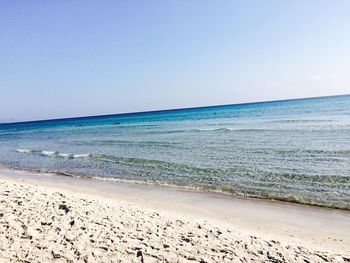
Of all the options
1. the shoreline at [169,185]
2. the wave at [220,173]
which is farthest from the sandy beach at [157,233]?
the wave at [220,173]

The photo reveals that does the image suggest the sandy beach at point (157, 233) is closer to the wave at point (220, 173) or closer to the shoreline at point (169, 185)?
the shoreline at point (169, 185)

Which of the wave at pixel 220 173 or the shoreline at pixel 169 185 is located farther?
the wave at pixel 220 173

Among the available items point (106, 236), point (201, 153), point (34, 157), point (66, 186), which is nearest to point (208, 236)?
point (106, 236)

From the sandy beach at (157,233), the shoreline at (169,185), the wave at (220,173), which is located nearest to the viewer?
the sandy beach at (157,233)

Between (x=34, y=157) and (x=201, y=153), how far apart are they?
13680 millimetres

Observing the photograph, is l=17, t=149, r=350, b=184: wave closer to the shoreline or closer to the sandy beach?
the shoreline

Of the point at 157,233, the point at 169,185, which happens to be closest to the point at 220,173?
the point at 169,185

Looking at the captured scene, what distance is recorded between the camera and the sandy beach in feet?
18.9

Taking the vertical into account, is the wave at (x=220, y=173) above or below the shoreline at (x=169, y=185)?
above

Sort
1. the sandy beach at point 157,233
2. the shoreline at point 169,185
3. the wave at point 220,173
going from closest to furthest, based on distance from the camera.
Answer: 1. the sandy beach at point 157,233
2. the shoreline at point 169,185
3. the wave at point 220,173

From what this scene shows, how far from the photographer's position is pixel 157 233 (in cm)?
680

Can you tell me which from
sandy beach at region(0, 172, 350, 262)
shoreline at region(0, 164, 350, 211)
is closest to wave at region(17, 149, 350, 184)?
shoreline at region(0, 164, 350, 211)

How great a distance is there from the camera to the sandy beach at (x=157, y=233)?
226 inches

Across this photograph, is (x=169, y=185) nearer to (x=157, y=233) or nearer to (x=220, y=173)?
(x=220, y=173)
